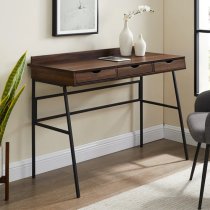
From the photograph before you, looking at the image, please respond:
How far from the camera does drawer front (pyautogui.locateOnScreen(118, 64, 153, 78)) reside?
3424mm

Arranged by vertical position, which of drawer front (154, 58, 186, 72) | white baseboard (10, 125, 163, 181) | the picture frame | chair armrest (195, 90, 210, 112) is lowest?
white baseboard (10, 125, 163, 181)

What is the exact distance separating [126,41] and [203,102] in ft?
2.68

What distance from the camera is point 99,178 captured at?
11.7ft

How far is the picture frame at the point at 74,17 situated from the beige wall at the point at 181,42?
892 mm

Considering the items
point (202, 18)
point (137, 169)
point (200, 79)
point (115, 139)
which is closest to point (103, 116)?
point (115, 139)

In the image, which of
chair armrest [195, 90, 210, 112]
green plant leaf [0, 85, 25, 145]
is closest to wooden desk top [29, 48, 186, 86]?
green plant leaf [0, 85, 25, 145]

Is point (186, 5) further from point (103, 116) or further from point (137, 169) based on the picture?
point (137, 169)

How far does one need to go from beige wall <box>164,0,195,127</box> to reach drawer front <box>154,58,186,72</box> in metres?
0.48

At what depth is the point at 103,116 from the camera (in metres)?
4.07

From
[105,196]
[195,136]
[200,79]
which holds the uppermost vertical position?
[200,79]

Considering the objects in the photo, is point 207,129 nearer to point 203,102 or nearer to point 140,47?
point 203,102

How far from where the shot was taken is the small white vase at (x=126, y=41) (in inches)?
150

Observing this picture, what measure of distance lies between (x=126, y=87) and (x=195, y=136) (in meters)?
1.31

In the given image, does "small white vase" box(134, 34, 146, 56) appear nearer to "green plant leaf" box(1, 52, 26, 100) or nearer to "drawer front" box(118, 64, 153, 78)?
"drawer front" box(118, 64, 153, 78)
